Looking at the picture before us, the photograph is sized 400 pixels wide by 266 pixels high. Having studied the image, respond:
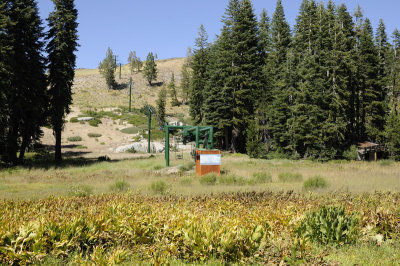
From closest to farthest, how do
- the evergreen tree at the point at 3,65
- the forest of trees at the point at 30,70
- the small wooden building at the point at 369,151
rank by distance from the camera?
the evergreen tree at the point at 3,65, the forest of trees at the point at 30,70, the small wooden building at the point at 369,151

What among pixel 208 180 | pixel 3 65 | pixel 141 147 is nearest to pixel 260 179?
pixel 208 180

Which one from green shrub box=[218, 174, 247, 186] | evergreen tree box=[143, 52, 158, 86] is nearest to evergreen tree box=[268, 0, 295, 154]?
green shrub box=[218, 174, 247, 186]

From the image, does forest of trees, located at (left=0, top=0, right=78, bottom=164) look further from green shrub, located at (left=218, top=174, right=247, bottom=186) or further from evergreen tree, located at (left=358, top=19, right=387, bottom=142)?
evergreen tree, located at (left=358, top=19, right=387, bottom=142)

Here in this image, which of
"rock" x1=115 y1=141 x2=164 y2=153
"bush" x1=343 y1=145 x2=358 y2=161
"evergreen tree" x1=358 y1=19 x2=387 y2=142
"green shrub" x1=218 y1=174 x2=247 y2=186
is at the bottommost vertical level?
"green shrub" x1=218 y1=174 x2=247 y2=186

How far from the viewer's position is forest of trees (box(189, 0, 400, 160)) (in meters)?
39.5

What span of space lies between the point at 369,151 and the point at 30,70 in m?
43.8

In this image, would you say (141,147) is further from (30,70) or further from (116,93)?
(116,93)

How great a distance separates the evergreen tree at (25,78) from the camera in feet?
89.4

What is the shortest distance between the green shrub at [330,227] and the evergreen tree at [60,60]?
28948 mm

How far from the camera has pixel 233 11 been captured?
152 feet

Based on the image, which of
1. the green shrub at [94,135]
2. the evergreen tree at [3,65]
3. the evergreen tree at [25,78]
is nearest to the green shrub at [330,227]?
the evergreen tree at [3,65]

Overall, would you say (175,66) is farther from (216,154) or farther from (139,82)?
(216,154)

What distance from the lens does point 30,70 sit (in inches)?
1155

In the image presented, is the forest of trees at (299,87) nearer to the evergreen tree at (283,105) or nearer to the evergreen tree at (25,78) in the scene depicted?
the evergreen tree at (283,105)
